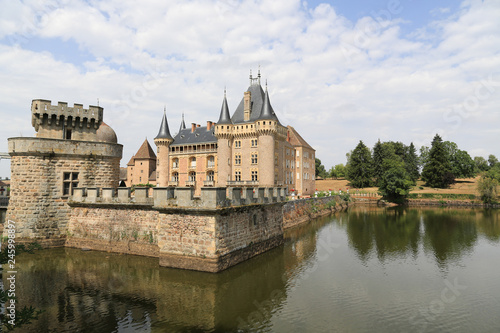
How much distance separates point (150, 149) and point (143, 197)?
46.6 m

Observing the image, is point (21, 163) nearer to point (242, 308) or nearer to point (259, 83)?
point (242, 308)

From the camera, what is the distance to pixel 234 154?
45.7 m

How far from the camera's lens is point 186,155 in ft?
172

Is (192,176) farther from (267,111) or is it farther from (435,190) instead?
(435,190)

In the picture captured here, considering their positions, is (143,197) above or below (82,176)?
below

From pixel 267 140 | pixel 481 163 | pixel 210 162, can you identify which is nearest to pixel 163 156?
pixel 210 162

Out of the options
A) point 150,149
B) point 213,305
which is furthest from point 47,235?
point 150,149

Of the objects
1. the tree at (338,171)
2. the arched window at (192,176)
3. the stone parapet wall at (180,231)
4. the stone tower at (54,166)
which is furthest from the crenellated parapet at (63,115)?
the tree at (338,171)

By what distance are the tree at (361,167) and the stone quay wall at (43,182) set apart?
221ft

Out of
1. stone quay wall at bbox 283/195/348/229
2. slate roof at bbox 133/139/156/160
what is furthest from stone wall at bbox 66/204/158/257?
slate roof at bbox 133/139/156/160

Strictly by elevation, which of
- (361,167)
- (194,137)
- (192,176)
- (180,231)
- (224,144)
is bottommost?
(180,231)

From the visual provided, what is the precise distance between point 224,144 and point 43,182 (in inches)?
1155

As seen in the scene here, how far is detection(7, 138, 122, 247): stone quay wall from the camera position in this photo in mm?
17156

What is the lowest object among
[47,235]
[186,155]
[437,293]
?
[437,293]
